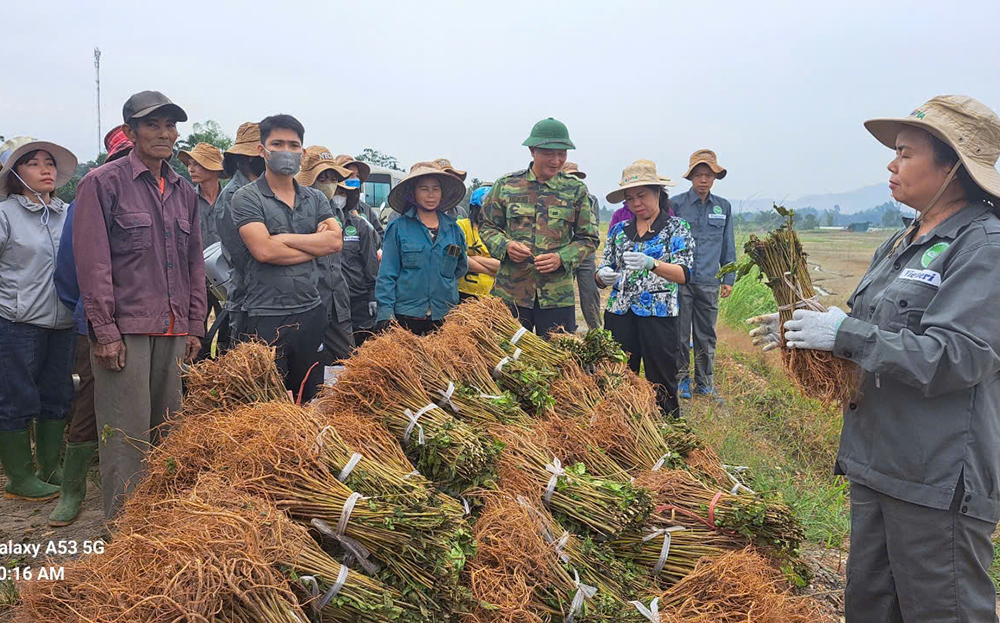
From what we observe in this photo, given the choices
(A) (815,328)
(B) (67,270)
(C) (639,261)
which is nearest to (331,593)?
(A) (815,328)

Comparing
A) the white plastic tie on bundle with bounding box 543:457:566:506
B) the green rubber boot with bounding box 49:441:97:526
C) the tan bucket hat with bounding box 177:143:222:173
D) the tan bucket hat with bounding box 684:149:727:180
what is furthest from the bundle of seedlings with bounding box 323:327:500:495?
the tan bucket hat with bounding box 684:149:727:180

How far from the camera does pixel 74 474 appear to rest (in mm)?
4238

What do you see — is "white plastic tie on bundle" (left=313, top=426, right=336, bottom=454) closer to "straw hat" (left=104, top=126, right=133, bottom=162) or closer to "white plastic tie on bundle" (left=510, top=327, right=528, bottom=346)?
"white plastic tie on bundle" (left=510, top=327, right=528, bottom=346)

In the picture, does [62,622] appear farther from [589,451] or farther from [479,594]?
[589,451]

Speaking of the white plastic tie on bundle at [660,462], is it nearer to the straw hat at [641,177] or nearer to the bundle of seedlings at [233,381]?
the bundle of seedlings at [233,381]

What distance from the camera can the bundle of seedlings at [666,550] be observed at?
2605mm

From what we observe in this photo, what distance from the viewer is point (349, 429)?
2.39 m

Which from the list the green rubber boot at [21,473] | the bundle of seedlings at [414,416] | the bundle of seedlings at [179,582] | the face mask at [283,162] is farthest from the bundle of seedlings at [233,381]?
the green rubber boot at [21,473]

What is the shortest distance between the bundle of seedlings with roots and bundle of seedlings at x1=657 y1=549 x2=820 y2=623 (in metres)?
0.84

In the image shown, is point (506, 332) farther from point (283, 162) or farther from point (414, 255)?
point (283, 162)

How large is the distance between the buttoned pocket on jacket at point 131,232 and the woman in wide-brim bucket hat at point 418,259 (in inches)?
71.5

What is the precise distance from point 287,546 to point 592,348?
2432 mm

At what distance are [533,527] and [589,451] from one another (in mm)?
730

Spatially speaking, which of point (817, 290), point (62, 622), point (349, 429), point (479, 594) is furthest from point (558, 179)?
point (62, 622)
